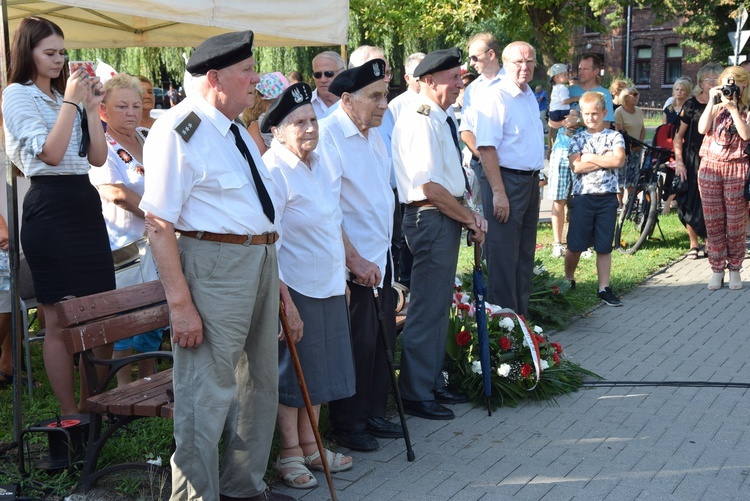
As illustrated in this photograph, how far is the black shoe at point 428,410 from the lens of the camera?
533 centimetres

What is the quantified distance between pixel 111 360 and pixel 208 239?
933 mm

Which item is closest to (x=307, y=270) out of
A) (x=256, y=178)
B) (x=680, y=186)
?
(x=256, y=178)

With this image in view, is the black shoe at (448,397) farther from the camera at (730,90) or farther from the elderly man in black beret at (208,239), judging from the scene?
the camera at (730,90)

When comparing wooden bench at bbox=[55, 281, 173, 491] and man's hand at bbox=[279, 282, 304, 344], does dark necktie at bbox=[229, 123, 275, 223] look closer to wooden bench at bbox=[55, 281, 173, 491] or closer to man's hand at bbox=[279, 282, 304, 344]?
man's hand at bbox=[279, 282, 304, 344]

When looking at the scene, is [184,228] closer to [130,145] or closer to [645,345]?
[130,145]

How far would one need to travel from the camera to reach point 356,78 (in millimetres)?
4723

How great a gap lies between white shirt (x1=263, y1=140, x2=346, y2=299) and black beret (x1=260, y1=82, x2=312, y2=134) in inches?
5.1

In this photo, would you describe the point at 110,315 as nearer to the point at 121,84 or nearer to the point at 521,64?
the point at 121,84

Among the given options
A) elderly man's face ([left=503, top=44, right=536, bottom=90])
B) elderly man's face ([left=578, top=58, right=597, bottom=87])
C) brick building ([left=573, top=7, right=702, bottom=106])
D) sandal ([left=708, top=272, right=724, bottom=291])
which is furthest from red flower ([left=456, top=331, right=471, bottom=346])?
brick building ([left=573, top=7, right=702, bottom=106])

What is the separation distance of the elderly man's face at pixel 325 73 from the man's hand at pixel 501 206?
1555 millimetres

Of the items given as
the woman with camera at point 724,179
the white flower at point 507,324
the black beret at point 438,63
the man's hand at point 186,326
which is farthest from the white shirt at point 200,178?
the woman with camera at point 724,179

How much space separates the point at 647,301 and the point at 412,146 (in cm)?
411

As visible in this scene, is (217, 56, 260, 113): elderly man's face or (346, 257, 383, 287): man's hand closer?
(217, 56, 260, 113): elderly man's face

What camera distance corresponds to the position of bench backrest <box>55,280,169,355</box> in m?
3.90
